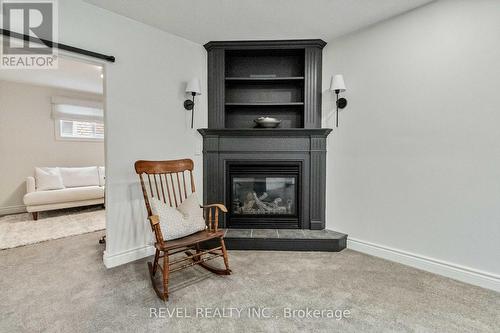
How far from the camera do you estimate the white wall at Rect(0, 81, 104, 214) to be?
172 inches

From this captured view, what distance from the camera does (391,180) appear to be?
8.28ft

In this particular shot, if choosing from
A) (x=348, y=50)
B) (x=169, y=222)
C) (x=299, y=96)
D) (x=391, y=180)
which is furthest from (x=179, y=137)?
(x=391, y=180)

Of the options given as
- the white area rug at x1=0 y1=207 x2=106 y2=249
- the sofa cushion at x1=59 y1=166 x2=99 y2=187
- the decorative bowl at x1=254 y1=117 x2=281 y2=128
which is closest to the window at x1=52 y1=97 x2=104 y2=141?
the sofa cushion at x1=59 y1=166 x2=99 y2=187

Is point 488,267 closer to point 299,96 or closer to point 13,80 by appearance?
point 299,96

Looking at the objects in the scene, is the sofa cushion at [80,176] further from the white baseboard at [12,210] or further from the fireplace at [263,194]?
the fireplace at [263,194]

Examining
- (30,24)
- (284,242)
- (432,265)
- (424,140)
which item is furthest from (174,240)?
(424,140)

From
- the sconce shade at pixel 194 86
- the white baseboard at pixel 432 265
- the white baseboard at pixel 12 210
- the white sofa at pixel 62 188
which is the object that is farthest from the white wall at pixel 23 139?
the white baseboard at pixel 432 265

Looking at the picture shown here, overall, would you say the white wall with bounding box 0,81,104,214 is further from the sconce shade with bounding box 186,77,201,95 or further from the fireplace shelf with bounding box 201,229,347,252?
the fireplace shelf with bounding box 201,229,347,252

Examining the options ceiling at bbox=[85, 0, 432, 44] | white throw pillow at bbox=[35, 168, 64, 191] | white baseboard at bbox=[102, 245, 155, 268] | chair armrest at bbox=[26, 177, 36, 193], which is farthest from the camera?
white throw pillow at bbox=[35, 168, 64, 191]

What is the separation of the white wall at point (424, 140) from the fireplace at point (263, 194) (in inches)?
18.4

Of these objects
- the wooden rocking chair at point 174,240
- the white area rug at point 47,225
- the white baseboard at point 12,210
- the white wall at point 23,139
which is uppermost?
the white wall at point 23,139

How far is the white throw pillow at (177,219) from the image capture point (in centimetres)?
203

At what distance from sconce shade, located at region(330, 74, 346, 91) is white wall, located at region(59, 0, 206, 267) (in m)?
1.65

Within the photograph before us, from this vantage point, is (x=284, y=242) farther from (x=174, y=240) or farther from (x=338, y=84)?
(x=338, y=84)
